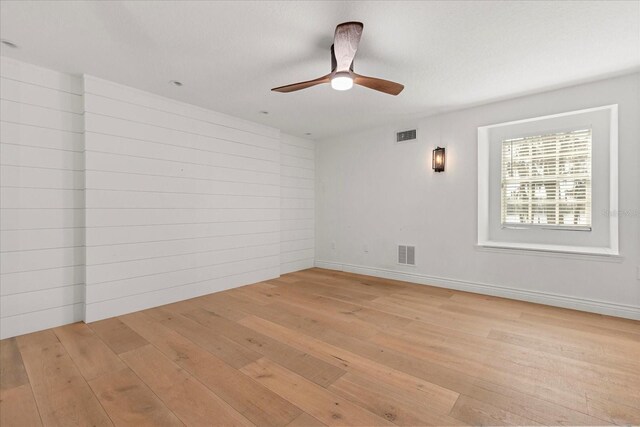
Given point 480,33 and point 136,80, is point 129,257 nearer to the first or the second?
point 136,80

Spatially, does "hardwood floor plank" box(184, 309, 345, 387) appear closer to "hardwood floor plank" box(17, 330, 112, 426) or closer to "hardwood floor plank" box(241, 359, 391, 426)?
"hardwood floor plank" box(241, 359, 391, 426)

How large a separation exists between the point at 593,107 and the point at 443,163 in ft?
5.59

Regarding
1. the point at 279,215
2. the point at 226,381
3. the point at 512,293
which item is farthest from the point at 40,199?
the point at 512,293

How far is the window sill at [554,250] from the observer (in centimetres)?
322

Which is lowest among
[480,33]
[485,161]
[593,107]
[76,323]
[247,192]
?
[76,323]

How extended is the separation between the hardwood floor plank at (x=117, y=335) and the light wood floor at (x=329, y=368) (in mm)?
19

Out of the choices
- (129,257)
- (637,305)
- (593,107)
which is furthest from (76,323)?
(593,107)

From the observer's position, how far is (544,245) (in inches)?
147

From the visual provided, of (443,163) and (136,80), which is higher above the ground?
(136,80)

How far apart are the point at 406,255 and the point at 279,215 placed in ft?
7.60

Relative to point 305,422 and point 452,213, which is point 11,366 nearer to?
point 305,422

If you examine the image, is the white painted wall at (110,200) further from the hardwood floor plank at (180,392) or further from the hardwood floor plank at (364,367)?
the hardwood floor plank at (364,367)

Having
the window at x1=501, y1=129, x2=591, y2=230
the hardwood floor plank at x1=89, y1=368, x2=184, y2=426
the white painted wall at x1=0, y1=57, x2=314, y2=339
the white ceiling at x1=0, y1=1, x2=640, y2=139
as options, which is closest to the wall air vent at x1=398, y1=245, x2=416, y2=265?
the window at x1=501, y1=129, x2=591, y2=230

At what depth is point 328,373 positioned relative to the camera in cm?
211
